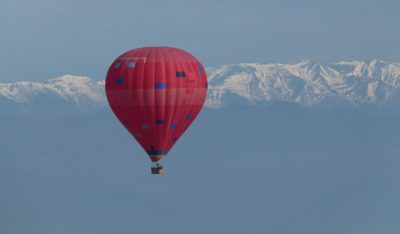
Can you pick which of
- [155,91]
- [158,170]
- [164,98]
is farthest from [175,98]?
[158,170]

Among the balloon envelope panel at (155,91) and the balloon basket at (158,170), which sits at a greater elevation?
the balloon envelope panel at (155,91)

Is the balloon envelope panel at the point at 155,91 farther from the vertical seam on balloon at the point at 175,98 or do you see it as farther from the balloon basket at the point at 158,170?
the balloon basket at the point at 158,170

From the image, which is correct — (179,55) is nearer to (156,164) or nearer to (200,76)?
(200,76)

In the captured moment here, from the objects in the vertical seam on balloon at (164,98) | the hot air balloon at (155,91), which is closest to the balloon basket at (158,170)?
the hot air balloon at (155,91)

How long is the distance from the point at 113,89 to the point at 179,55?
32.0ft

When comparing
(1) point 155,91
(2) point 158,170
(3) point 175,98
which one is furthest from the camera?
(3) point 175,98

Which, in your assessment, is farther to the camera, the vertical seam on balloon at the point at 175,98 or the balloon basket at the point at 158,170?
the vertical seam on balloon at the point at 175,98

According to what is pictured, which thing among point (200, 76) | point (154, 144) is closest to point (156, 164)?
point (154, 144)

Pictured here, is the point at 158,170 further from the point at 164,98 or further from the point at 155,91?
the point at 155,91

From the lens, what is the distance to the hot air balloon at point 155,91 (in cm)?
15512

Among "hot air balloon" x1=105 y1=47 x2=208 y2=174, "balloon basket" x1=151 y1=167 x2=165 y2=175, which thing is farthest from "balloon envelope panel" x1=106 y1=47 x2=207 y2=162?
"balloon basket" x1=151 y1=167 x2=165 y2=175

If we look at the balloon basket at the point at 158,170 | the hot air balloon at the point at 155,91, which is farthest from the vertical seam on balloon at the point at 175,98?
the balloon basket at the point at 158,170

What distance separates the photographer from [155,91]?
156 meters

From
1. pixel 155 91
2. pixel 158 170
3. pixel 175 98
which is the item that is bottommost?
pixel 158 170
